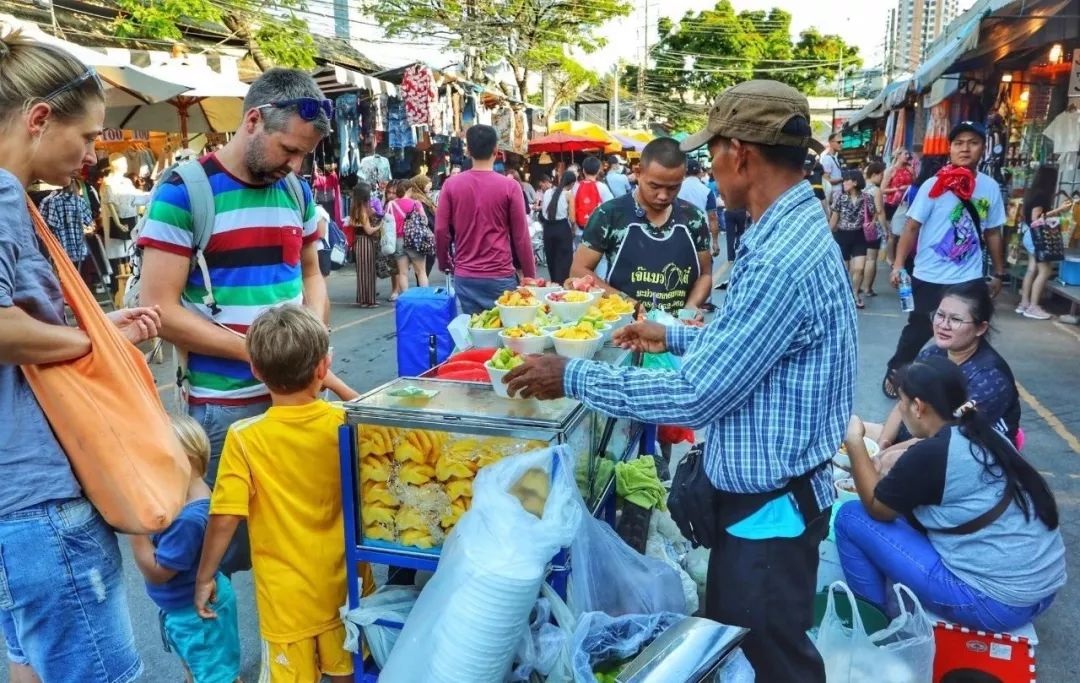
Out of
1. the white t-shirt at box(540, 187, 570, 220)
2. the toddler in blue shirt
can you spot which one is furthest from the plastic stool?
the white t-shirt at box(540, 187, 570, 220)

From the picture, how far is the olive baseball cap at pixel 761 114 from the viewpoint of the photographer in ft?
5.85

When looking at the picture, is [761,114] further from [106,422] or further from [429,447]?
[106,422]

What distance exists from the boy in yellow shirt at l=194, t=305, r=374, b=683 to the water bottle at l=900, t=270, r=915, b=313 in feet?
16.0

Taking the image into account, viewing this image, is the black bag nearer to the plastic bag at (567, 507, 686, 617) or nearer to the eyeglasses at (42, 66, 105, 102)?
the plastic bag at (567, 507, 686, 617)

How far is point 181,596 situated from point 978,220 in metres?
5.43

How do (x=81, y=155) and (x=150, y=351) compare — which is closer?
(x=81, y=155)

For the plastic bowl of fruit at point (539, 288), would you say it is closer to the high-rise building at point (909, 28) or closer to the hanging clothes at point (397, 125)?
the hanging clothes at point (397, 125)

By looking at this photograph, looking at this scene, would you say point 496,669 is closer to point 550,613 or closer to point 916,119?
point 550,613

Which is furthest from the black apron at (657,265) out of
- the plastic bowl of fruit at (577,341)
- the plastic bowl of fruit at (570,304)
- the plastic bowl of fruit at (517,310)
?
the plastic bowl of fruit at (577,341)

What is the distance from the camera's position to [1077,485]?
4.46 meters

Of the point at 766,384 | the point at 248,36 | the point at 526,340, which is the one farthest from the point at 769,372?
the point at 248,36

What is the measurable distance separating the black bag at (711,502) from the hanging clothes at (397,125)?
12.6 m

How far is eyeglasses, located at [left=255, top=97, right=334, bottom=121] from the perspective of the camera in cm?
242

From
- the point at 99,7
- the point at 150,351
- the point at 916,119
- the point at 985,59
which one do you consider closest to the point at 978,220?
the point at 985,59
